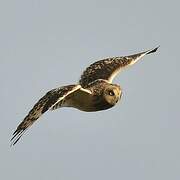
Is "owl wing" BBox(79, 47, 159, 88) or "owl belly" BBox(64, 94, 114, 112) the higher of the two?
"owl wing" BBox(79, 47, 159, 88)

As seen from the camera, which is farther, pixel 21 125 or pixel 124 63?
pixel 124 63

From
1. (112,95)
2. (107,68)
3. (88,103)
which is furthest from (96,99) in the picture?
(107,68)

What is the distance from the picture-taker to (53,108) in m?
26.1

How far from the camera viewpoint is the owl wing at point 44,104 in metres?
23.7

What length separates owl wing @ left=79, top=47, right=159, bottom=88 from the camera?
28797mm

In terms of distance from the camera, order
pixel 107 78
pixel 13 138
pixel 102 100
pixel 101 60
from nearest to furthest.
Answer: pixel 13 138 < pixel 102 100 < pixel 107 78 < pixel 101 60

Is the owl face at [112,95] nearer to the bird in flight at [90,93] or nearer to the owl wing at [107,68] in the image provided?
the bird in flight at [90,93]

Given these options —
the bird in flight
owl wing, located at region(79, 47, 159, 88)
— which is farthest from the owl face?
owl wing, located at region(79, 47, 159, 88)

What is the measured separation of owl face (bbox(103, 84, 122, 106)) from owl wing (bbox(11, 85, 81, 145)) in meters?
2.02

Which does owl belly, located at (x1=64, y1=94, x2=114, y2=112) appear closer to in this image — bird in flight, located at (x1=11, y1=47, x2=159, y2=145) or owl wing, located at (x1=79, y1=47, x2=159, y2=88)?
bird in flight, located at (x1=11, y1=47, x2=159, y2=145)

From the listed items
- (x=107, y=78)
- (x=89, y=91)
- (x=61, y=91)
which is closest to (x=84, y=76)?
(x=107, y=78)

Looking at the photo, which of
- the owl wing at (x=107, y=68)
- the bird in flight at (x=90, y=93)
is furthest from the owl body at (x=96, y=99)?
the owl wing at (x=107, y=68)

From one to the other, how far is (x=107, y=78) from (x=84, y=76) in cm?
106

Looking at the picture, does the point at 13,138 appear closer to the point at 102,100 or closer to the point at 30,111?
the point at 30,111
